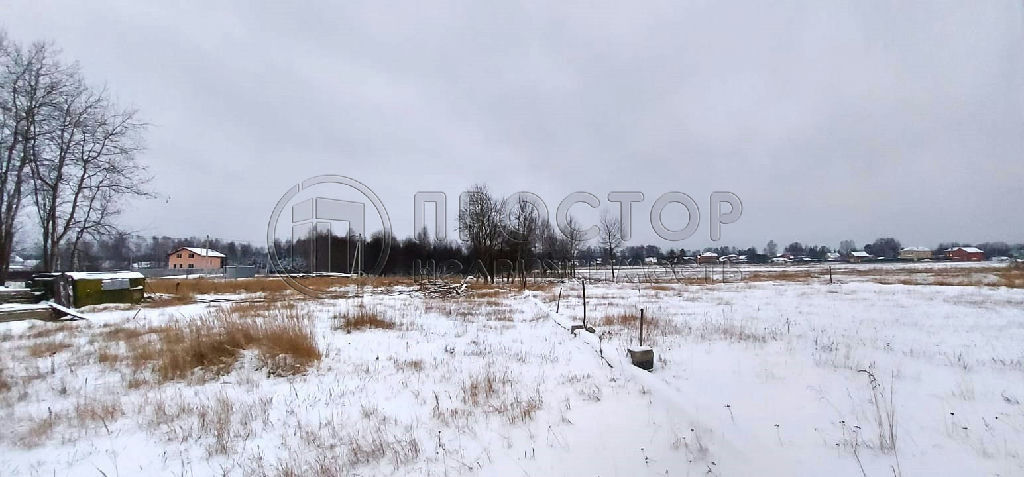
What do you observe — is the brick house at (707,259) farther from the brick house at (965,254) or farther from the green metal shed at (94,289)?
the brick house at (965,254)

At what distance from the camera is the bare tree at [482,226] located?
37.4 metres

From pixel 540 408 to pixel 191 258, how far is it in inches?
3829

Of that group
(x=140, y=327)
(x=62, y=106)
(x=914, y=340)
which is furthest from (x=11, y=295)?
(x=914, y=340)

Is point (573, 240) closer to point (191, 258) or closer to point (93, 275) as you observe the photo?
point (93, 275)

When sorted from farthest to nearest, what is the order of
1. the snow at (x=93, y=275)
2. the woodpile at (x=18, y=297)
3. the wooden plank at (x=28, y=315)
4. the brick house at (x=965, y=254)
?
the brick house at (x=965, y=254) < the snow at (x=93, y=275) < the woodpile at (x=18, y=297) < the wooden plank at (x=28, y=315)

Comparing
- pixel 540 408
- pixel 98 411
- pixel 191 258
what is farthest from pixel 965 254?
pixel 191 258

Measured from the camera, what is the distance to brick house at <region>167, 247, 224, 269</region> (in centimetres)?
7875

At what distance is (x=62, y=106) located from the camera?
18719 millimetres

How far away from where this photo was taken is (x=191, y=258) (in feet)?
261

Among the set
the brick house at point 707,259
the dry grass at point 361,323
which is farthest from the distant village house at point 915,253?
the dry grass at point 361,323

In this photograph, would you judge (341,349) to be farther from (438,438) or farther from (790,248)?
(790,248)

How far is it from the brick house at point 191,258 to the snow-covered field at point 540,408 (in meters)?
85.8

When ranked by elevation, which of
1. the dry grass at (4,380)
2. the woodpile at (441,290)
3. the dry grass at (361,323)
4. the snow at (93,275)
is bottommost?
the woodpile at (441,290)

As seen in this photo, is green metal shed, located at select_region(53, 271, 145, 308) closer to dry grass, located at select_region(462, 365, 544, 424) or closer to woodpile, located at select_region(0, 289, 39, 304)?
woodpile, located at select_region(0, 289, 39, 304)
